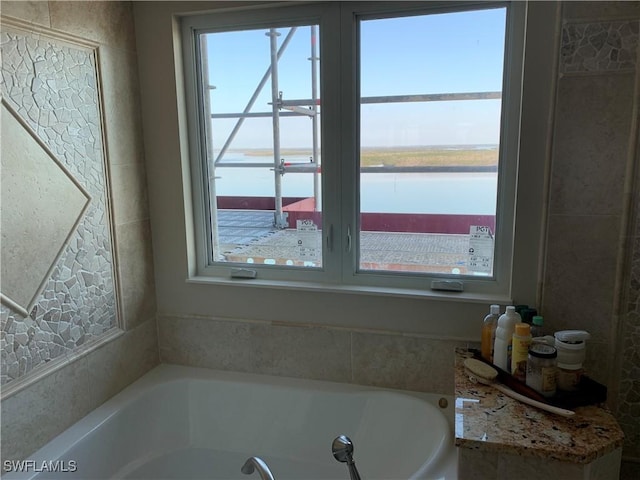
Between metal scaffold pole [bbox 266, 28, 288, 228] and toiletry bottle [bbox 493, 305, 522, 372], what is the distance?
3.34 ft

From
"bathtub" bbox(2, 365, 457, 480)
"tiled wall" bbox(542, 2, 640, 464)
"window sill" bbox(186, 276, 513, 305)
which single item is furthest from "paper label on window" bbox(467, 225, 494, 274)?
"bathtub" bbox(2, 365, 457, 480)

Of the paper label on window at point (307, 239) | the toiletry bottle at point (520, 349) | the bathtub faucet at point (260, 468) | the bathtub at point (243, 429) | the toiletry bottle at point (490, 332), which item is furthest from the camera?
the paper label on window at point (307, 239)

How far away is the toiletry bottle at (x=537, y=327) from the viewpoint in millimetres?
1533

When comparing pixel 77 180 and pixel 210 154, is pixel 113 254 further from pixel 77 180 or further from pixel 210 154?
pixel 210 154

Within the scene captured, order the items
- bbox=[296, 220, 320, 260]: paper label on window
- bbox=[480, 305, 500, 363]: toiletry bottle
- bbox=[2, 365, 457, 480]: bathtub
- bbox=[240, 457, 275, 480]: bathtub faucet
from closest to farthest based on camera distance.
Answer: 1. bbox=[240, 457, 275, 480]: bathtub faucet
2. bbox=[480, 305, 500, 363]: toiletry bottle
3. bbox=[2, 365, 457, 480]: bathtub
4. bbox=[296, 220, 320, 260]: paper label on window

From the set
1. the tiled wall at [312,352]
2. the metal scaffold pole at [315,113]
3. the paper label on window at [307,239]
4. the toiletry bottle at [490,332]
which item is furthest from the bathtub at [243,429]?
the metal scaffold pole at [315,113]

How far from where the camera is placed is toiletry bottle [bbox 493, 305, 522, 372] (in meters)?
1.59

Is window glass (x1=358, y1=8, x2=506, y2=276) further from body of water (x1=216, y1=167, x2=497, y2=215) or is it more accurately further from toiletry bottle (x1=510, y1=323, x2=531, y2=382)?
toiletry bottle (x1=510, y1=323, x2=531, y2=382)

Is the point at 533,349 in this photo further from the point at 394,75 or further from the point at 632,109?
the point at 394,75

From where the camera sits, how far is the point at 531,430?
51.8 inches

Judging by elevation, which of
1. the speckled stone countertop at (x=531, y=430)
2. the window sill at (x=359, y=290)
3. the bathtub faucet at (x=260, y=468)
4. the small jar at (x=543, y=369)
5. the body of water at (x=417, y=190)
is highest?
the body of water at (x=417, y=190)

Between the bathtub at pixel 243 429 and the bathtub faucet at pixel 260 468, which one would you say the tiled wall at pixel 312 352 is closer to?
the bathtub at pixel 243 429

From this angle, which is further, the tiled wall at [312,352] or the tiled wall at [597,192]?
the tiled wall at [312,352]

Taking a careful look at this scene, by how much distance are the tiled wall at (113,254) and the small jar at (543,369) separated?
163cm
